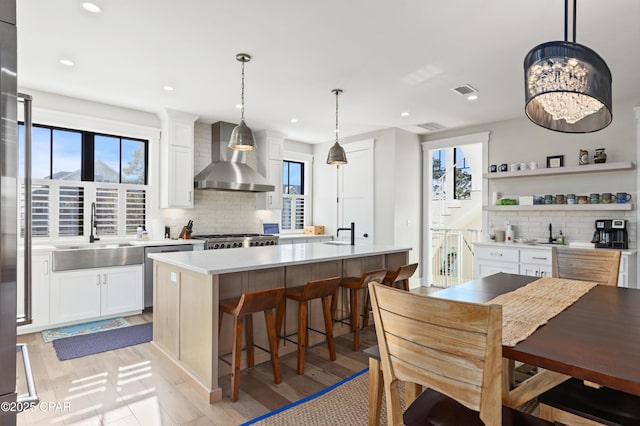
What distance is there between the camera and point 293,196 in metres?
7.29

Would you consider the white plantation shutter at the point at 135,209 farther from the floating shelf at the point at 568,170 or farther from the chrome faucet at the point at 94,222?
the floating shelf at the point at 568,170

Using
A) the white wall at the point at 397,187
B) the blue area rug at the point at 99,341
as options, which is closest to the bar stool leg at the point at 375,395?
the blue area rug at the point at 99,341

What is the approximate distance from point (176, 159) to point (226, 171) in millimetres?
757

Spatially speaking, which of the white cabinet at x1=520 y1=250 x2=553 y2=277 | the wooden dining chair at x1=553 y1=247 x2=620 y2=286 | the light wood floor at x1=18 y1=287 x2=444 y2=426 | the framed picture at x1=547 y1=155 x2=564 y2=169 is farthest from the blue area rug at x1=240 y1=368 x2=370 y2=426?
the framed picture at x1=547 y1=155 x2=564 y2=169

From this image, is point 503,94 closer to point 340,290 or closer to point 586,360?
point 340,290

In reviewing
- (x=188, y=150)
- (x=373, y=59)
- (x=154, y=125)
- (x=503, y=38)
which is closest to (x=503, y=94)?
(x=503, y=38)

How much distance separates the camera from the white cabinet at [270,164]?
6344mm

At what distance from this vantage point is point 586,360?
47.4 inches

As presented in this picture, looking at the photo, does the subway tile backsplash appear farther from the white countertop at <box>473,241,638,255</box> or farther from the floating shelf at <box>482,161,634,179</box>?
the floating shelf at <box>482,161,634,179</box>

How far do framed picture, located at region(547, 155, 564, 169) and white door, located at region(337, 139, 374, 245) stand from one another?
8.51 feet

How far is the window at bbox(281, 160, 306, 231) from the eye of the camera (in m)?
7.20

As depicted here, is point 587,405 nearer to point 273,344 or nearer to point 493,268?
point 273,344

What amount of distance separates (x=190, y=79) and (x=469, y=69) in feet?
9.43

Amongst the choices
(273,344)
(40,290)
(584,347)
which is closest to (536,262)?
(273,344)
